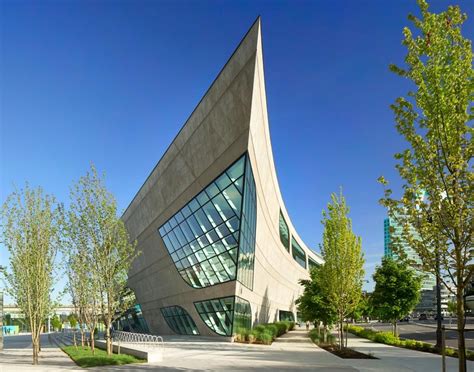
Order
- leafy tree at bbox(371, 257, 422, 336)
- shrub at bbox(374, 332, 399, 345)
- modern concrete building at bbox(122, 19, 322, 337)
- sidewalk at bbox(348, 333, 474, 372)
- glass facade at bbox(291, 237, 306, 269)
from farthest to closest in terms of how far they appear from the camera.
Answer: glass facade at bbox(291, 237, 306, 269)
leafy tree at bbox(371, 257, 422, 336)
shrub at bbox(374, 332, 399, 345)
modern concrete building at bbox(122, 19, 322, 337)
sidewalk at bbox(348, 333, 474, 372)

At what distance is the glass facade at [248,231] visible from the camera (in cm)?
3030

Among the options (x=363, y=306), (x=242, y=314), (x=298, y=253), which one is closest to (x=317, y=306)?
(x=242, y=314)

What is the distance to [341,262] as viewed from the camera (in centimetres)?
2469

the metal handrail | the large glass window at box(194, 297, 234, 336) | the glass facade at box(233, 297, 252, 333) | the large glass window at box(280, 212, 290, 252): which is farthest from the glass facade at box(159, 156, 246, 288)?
the large glass window at box(280, 212, 290, 252)

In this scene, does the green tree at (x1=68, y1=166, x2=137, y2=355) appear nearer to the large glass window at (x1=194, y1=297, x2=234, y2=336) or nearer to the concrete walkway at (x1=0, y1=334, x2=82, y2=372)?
the concrete walkway at (x1=0, y1=334, x2=82, y2=372)

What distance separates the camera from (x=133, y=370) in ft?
52.2

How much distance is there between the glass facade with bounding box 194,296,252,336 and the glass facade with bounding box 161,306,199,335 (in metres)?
3.43

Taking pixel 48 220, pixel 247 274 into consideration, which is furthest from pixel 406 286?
pixel 48 220

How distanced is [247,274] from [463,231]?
26266 millimetres

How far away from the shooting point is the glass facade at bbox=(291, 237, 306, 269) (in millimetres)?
70225

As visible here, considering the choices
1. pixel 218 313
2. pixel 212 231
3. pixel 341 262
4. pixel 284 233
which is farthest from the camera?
pixel 284 233

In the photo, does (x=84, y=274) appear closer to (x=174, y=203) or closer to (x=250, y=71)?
(x=250, y=71)

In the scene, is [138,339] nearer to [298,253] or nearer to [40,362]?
[40,362]

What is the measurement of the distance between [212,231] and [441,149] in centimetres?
2469
